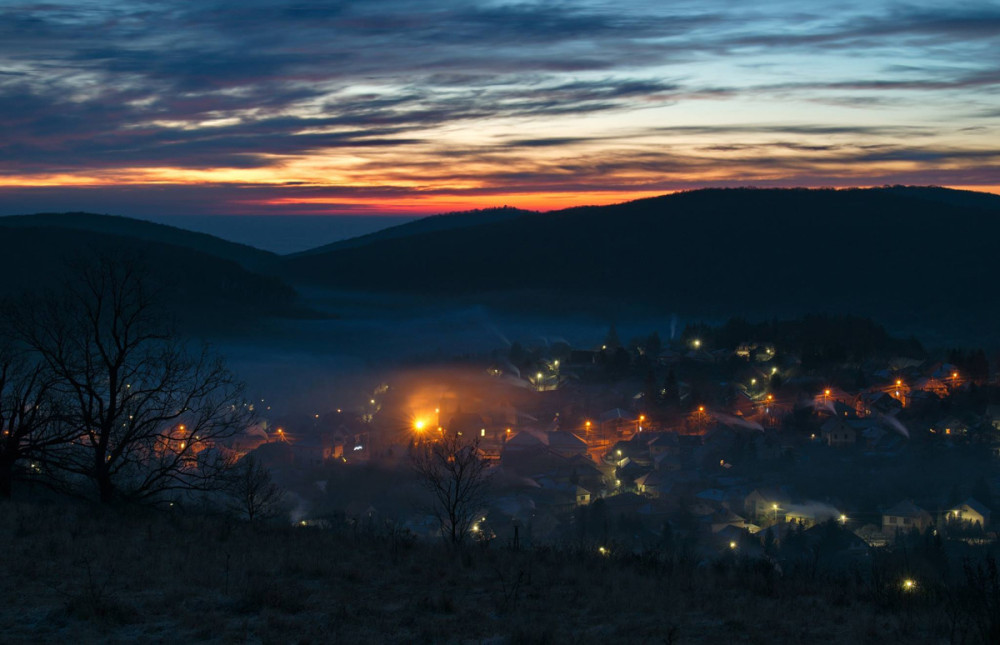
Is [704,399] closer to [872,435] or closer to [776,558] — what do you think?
[872,435]

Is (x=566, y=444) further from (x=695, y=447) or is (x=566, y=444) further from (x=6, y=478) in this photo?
(x=6, y=478)

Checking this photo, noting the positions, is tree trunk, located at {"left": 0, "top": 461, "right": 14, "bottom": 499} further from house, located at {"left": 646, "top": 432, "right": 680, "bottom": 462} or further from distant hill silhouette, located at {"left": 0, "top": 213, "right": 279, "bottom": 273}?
distant hill silhouette, located at {"left": 0, "top": 213, "right": 279, "bottom": 273}

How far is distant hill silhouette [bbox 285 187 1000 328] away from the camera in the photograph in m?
109

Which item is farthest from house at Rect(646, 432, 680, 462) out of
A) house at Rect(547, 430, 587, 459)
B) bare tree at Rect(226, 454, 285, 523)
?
bare tree at Rect(226, 454, 285, 523)

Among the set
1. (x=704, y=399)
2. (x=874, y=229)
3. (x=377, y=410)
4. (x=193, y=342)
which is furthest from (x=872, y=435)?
(x=874, y=229)

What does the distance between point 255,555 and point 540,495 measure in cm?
2050

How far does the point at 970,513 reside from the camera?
24062 millimetres

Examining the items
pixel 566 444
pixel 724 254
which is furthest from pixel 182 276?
pixel 724 254

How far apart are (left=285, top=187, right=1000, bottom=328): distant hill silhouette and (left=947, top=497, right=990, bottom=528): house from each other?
7907 cm

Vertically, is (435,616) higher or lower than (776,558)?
higher

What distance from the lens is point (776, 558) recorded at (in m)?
20.6

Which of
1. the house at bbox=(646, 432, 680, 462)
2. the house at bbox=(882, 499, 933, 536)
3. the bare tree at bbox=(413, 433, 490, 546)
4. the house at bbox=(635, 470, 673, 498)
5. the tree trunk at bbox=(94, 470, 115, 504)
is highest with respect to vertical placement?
the tree trunk at bbox=(94, 470, 115, 504)

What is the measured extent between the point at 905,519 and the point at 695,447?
43.4 ft

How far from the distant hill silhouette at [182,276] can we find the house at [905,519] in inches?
2210
